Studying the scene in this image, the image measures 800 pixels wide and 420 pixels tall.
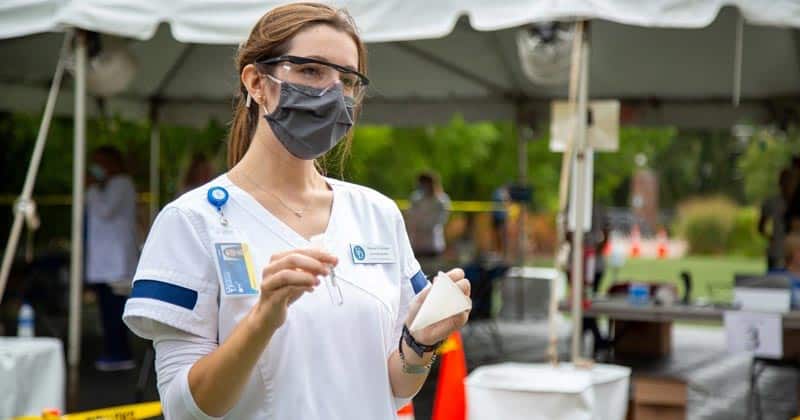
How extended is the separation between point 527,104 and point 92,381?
5.74 m

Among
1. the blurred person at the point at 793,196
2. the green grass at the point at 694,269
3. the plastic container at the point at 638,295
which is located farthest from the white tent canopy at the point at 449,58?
the green grass at the point at 694,269

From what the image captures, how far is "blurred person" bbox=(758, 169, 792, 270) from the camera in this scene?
9.76m

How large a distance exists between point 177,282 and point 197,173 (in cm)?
834

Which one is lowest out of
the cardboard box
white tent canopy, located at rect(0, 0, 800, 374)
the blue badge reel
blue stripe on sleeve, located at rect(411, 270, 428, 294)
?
the cardboard box

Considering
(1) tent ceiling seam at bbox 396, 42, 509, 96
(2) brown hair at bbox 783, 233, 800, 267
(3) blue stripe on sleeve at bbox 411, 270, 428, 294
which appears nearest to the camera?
(3) blue stripe on sleeve at bbox 411, 270, 428, 294

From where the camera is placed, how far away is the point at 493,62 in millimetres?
10984

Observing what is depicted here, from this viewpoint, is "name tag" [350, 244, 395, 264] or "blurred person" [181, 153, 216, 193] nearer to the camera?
"name tag" [350, 244, 395, 264]

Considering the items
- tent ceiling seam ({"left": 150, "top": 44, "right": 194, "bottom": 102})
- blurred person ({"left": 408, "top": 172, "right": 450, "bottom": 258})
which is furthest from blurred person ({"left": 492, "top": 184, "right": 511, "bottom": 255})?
tent ceiling seam ({"left": 150, "top": 44, "right": 194, "bottom": 102})

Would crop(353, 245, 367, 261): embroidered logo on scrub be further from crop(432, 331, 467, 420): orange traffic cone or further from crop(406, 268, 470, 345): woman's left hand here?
crop(432, 331, 467, 420): orange traffic cone

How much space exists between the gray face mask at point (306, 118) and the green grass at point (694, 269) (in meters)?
15.9

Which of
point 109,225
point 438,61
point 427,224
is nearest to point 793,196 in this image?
point 438,61

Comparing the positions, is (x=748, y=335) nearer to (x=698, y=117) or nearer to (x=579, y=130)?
(x=579, y=130)

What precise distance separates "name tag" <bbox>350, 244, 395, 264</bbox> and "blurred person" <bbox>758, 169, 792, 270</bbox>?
8.31m

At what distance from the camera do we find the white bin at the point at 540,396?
4.60m
